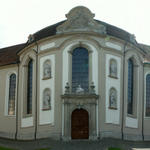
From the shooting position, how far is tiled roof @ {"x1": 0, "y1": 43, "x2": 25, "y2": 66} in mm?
46469

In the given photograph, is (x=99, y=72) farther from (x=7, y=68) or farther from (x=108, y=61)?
(x=7, y=68)

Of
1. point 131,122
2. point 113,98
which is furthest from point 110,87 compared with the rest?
point 131,122

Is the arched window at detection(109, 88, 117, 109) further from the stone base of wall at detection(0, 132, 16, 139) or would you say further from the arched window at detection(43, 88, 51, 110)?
the stone base of wall at detection(0, 132, 16, 139)

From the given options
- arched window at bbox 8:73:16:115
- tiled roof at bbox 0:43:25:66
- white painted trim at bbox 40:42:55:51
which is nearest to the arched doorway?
white painted trim at bbox 40:42:55:51

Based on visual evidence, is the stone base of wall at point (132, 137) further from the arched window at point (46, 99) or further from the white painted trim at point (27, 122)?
the white painted trim at point (27, 122)

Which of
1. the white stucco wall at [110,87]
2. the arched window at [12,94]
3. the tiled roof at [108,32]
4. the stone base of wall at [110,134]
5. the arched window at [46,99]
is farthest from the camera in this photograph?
the arched window at [12,94]

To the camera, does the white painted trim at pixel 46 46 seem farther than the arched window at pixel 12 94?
No

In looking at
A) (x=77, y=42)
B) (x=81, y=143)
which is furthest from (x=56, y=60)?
(x=81, y=143)

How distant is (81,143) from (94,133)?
2.14 metres

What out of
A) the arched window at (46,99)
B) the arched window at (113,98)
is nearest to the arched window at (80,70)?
the arched window at (113,98)

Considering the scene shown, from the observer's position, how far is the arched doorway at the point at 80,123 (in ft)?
124

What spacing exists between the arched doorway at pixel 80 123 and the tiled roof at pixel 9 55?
10.4 metres

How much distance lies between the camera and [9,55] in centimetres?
4953

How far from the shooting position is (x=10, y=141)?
40.2m
